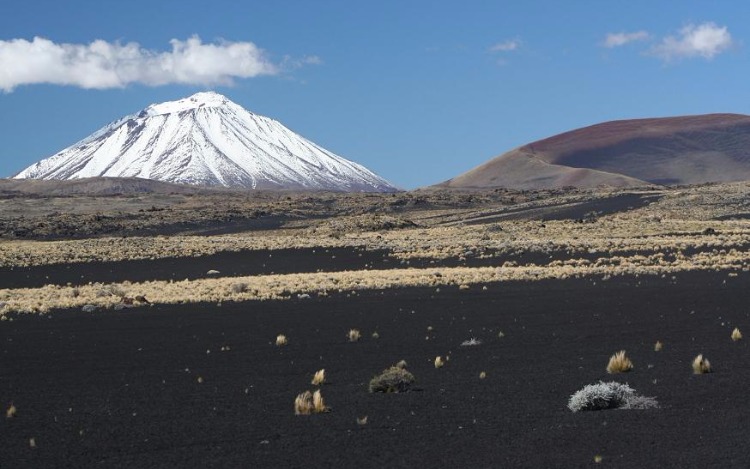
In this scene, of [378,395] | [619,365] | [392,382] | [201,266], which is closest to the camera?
[378,395]

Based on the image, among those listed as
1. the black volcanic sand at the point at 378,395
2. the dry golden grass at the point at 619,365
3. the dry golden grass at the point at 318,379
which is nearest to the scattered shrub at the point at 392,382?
the black volcanic sand at the point at 378,395

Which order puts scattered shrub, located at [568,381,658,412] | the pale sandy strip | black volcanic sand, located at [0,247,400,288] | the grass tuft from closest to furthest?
1. scattered shrub, located at [568,381,658,412]
2. the grass tuft
3. the pale sandy strip
4. black volcanic sand, located at [0,247,400,288]

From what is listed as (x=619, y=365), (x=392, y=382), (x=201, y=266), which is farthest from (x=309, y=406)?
(x=201, y=266)

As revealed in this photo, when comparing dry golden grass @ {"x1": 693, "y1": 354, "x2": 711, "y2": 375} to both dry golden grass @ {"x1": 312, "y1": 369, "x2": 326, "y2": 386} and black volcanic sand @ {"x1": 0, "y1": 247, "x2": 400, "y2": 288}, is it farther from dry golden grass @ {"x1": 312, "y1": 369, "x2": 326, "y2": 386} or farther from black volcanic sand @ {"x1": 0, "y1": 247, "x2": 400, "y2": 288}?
black volcanic sand @ {"x1": 0, "y1": 247, "x2": 400, "y2": 288}

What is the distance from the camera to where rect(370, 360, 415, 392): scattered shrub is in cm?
1420

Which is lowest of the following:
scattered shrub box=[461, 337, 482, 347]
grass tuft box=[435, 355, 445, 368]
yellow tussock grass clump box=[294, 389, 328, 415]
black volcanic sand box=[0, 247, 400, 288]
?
scattered shrub box=[461, 337, 482, 347]

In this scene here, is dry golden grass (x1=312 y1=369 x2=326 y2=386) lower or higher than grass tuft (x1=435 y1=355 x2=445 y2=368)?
higher

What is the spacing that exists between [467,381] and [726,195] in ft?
271

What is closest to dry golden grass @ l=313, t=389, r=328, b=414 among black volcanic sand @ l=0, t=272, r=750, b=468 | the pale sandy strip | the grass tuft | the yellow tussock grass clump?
the yellow tussock grass clump

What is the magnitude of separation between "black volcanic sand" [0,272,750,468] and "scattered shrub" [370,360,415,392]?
0.28m

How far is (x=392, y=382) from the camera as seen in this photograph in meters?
14.2

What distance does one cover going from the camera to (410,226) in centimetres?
8119

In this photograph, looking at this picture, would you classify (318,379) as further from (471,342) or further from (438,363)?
(471,342)

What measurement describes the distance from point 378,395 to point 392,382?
12.5 inches
